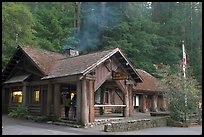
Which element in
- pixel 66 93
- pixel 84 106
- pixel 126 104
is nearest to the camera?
pixel 84 106

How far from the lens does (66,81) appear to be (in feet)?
64.4

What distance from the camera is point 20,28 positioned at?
2877 centimetres

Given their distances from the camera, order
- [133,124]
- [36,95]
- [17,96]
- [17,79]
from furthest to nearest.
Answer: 1. [17,96]
2. [17,79]
3. [36,95]
4. [133,124]

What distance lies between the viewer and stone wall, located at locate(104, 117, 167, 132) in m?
16.5

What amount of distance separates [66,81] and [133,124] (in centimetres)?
504

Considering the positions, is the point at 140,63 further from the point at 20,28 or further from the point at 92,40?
the point at 20,28

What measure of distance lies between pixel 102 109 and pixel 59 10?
25.2 meters

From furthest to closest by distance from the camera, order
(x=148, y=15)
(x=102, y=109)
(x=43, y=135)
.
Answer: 1. (x=148, y=15)
2. (x=102, y=109)
3. (x=43, y=135)

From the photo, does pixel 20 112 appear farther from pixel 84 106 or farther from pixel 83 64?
pixel 84 106

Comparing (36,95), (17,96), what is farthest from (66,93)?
(17,96)

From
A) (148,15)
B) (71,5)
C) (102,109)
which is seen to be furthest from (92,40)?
(102,109)

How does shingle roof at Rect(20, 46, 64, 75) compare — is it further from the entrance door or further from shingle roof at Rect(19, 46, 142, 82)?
the entrance door

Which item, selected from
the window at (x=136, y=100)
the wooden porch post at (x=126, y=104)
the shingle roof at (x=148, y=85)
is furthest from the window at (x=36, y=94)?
the window at (x=136, y=100)

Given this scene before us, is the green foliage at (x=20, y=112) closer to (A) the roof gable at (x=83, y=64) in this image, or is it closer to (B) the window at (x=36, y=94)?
(B) the window at (x=36, y=94)
